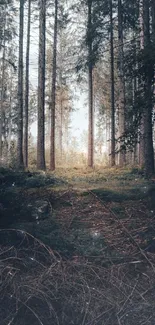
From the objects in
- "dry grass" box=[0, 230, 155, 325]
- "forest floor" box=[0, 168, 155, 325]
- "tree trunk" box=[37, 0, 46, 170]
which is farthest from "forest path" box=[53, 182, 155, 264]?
"tree trunk" box=[37, 0, 46, 170]

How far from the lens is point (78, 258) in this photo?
5.33 metres

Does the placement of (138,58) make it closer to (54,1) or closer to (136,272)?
(136,272)

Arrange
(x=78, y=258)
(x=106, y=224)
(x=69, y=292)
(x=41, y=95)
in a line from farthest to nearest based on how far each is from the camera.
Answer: (x=41, y=95)
(x=106, y=224)
(x=78, y=258)
(x=69, y=292)

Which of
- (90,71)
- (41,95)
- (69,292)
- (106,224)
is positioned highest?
(90,71)

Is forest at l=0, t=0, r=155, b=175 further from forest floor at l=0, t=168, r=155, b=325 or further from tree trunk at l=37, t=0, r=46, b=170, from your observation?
forest floor at l=0, t=168, r=155, b=325

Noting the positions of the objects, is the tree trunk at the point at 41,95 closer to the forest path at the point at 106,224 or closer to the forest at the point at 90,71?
the forest at the point at 90,71

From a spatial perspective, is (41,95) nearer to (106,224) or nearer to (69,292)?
(106,224)

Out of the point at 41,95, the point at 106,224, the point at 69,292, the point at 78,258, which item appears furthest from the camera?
the point at 41,95

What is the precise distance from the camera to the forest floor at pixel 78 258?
4152 millimetres

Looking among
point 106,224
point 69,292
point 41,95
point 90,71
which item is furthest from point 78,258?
point 90,71

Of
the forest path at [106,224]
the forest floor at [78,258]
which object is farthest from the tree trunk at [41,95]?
the forest path at [106,224]

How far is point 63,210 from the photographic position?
722 cm

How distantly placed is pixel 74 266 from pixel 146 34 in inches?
352

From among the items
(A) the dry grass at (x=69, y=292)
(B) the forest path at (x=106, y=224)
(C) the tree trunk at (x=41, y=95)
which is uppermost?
(C) the tree trunk at (x=41, y=95)
